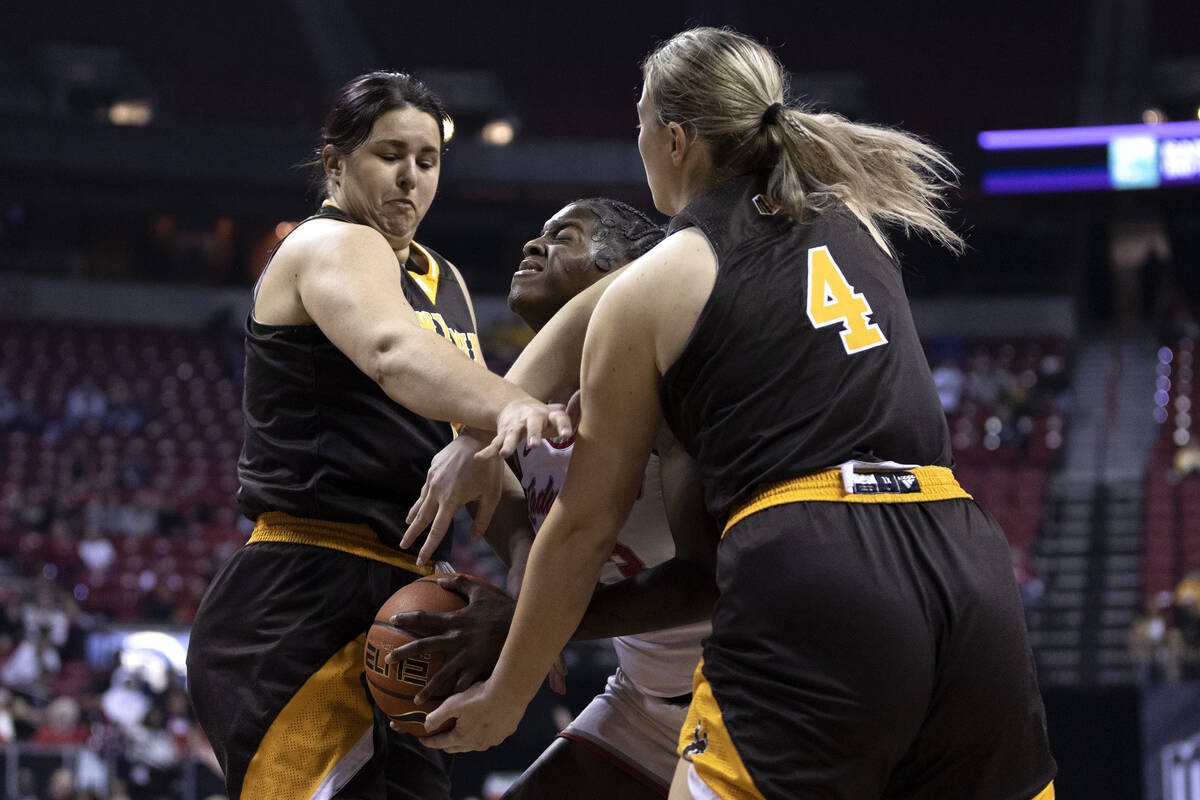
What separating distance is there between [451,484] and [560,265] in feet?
2.65

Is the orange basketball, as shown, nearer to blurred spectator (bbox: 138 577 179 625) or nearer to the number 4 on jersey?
the number 4 on jersey

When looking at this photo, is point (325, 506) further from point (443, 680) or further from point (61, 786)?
point (61, 786)

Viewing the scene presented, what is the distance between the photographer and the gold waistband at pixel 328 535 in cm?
277

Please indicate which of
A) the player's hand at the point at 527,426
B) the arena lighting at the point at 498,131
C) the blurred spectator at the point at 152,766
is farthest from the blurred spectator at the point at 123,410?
the player's hand at the point at 527,426

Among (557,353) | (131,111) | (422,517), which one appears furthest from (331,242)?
(131,111)

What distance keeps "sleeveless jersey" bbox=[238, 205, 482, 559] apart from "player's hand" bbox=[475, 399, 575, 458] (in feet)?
1.59

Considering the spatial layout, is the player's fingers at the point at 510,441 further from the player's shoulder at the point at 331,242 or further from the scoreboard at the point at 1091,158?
the scoreboard at the point at 1091,158

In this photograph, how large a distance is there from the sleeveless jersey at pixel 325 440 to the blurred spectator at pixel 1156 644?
24.7 ft

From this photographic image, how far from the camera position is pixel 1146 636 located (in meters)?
11.2

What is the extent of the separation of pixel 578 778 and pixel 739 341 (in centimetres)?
143

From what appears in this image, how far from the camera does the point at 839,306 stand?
207cm

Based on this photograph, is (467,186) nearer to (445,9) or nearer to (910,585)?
(445,9)

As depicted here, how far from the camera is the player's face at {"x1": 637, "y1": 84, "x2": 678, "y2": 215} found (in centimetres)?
229

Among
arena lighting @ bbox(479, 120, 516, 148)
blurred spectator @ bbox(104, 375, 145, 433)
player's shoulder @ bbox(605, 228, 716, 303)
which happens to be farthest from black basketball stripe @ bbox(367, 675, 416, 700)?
arena lighting @ bbox(479, 120, 516, 148)
